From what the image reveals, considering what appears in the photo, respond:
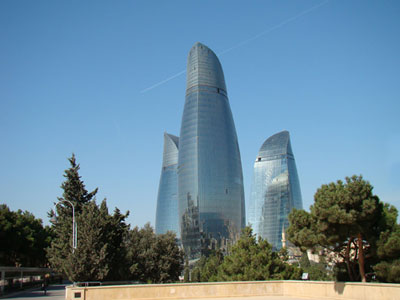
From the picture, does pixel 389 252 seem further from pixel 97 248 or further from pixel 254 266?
pixel 97 248

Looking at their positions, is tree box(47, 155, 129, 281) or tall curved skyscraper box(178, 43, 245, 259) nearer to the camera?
tree box(47, 155, 129, 281)

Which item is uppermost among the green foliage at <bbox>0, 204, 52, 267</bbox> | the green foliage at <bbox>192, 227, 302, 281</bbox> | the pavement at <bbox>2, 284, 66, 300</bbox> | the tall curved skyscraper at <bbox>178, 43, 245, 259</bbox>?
the tall curved skyscraper at <bbox>178, 43, 245, 259</bbox>

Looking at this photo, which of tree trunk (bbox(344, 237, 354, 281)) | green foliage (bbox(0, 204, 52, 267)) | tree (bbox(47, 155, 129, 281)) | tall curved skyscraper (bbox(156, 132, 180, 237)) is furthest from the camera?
tall curved skyscraper (bbox(156, 132, 180, 237))

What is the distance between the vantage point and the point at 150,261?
44750 mm

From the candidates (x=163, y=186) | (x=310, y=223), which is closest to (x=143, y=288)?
(x=310, y=223)

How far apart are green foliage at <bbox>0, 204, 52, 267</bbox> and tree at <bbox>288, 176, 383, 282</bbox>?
39.2 meters

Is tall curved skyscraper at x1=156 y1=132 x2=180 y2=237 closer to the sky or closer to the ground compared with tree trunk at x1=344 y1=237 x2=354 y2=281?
closer to the sky

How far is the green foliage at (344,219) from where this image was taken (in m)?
24.8

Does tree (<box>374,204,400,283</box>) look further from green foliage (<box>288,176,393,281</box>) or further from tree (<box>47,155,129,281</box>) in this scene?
tree (<box>47,155,129,281</box>)

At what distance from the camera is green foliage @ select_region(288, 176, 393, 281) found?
2483cm

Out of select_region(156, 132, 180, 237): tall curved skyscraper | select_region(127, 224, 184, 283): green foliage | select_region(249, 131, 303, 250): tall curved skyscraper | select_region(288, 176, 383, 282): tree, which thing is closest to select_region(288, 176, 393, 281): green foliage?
select_region(288, 176, 383, 282): tree

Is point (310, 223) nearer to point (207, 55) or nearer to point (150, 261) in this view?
point (150, 261)

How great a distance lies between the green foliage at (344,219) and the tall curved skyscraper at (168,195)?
139 meters

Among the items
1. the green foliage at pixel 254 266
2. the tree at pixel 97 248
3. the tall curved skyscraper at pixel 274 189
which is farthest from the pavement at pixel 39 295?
the tall curved skyscraper at pixel 274 189
